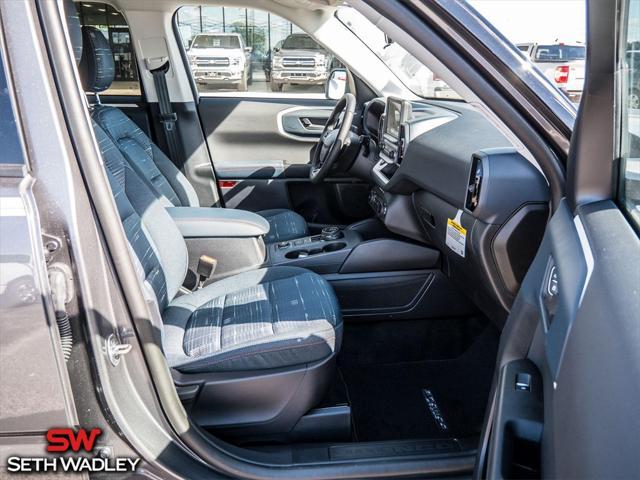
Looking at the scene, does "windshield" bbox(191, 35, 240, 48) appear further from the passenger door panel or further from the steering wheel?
the passenger door panel

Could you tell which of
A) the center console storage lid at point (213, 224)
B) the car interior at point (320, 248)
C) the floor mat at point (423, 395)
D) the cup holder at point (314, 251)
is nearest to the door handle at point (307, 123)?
the car interior at point (320, 248)

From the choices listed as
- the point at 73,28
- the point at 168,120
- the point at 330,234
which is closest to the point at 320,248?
the point at 330,234

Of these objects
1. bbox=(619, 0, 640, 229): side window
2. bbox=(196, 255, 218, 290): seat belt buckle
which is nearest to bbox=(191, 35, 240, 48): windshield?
bbox=(196, 255, 218, 290): seat belt buckle

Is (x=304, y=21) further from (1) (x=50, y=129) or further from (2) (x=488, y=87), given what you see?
(1) (x=50, y=129)

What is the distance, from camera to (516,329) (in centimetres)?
112

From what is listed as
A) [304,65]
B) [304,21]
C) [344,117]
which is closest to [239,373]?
[344,117]

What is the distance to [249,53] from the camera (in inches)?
193

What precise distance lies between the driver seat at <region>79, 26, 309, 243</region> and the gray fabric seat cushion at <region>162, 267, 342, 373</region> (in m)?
0.62

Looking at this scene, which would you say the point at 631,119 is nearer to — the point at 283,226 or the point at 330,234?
the point at 330,234

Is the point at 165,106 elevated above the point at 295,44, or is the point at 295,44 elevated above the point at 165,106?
the point at 295,44

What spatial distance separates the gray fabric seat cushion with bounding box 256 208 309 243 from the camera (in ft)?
9.26

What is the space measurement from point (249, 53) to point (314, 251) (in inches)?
116

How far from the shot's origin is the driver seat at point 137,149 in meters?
2.01

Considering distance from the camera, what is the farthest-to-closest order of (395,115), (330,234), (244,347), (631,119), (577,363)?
(330,234)
(395,115)
(244,347)
(631,119)
(577,363)
